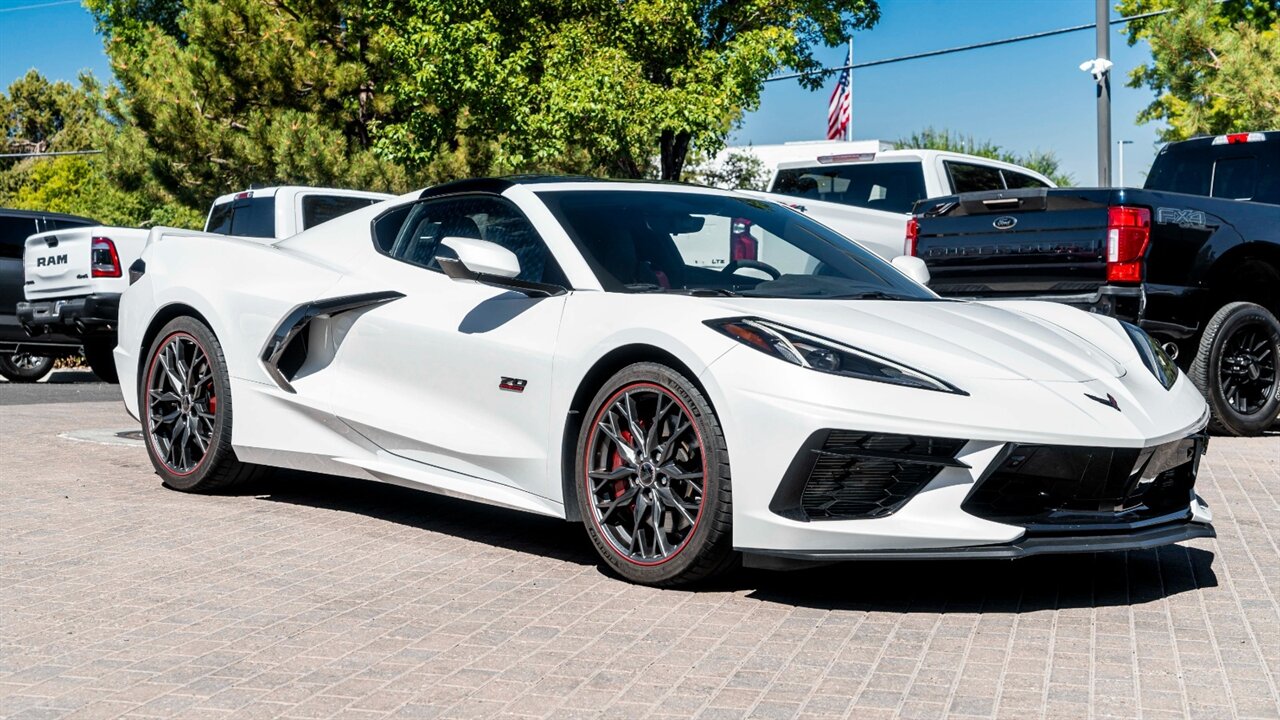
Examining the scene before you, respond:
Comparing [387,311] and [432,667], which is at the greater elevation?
[387,311]

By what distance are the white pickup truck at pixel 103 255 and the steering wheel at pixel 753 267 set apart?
22.7 feet

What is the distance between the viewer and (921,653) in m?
4.10

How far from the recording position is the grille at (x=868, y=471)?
4.43 meters

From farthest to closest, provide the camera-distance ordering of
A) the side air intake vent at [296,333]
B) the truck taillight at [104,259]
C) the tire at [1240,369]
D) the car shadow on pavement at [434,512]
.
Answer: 1. the truck taillight at [104,259]
2. the tire at [1240,369]
3. the side air intake vent at [296,333]
4. the car shadow on pavement at [434,512]

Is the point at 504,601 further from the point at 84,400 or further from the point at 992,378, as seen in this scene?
the point at 84,400

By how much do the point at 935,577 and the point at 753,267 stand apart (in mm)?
1370

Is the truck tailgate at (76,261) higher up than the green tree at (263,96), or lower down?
lower down

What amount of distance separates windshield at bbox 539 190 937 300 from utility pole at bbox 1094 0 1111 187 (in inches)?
546

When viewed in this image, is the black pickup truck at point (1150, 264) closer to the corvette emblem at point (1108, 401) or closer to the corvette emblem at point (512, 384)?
the corvette emblem at point (1108, 401)

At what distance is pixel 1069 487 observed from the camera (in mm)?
4531

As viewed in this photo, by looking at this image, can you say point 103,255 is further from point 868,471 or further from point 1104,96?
point 1104,96

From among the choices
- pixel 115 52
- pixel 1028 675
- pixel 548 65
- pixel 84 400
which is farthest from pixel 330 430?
pixel 115 52

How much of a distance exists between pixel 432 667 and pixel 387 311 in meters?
2.34

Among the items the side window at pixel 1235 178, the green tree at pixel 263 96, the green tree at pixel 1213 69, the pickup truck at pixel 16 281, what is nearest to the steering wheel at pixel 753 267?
the side window at pixel 1235 178
